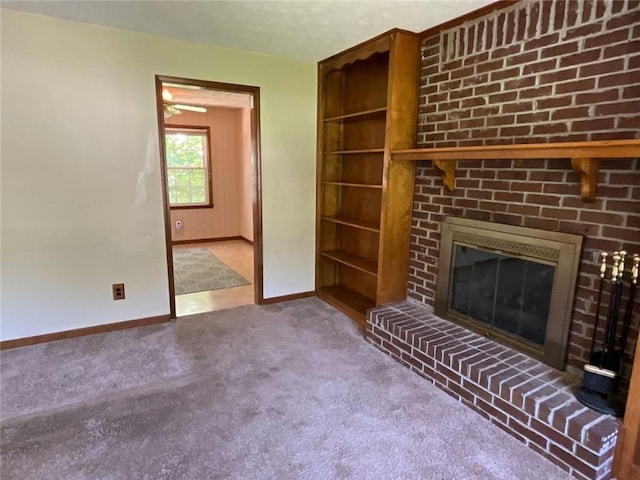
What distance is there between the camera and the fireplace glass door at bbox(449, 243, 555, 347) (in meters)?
2.20

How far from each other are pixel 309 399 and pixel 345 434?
35cm

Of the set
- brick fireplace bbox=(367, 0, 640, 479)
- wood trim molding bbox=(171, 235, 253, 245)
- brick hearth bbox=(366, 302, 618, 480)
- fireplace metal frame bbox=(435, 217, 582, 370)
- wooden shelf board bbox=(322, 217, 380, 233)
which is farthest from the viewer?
wood trim molding bbox=(171, 235, 253, 245)

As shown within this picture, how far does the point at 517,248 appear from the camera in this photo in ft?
7.51

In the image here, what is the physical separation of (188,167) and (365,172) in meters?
3.89

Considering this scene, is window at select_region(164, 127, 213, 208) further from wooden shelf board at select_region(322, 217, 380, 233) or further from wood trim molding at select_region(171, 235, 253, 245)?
wooden shelf board at select_region(322, 217, 380, 233)

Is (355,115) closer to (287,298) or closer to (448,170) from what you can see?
(448,170)


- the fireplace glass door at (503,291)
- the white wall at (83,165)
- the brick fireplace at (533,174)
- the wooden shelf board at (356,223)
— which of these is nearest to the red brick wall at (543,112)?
the brick fireplace at (533,174)

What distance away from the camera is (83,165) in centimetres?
282

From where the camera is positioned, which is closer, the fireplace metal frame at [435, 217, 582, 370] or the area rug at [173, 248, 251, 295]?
the fireplace metal frame at [435, 217, 582, 370]

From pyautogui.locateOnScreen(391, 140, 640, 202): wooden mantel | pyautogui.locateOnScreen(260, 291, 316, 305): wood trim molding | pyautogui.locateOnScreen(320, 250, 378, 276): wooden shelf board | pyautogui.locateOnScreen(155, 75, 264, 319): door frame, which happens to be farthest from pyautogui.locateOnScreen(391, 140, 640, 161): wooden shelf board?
pyautogui.locateOnScreen(260, 291, 316, 305): wood trim molding

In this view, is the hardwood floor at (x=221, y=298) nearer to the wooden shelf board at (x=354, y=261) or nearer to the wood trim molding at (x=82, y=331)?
the wood trim molding at (x=82, y=331)

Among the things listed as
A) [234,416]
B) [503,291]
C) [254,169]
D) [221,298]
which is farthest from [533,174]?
[221,298]

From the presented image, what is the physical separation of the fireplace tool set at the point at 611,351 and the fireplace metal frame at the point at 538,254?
6.3 inches

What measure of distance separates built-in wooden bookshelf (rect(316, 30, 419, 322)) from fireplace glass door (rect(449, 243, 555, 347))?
0.52 m
